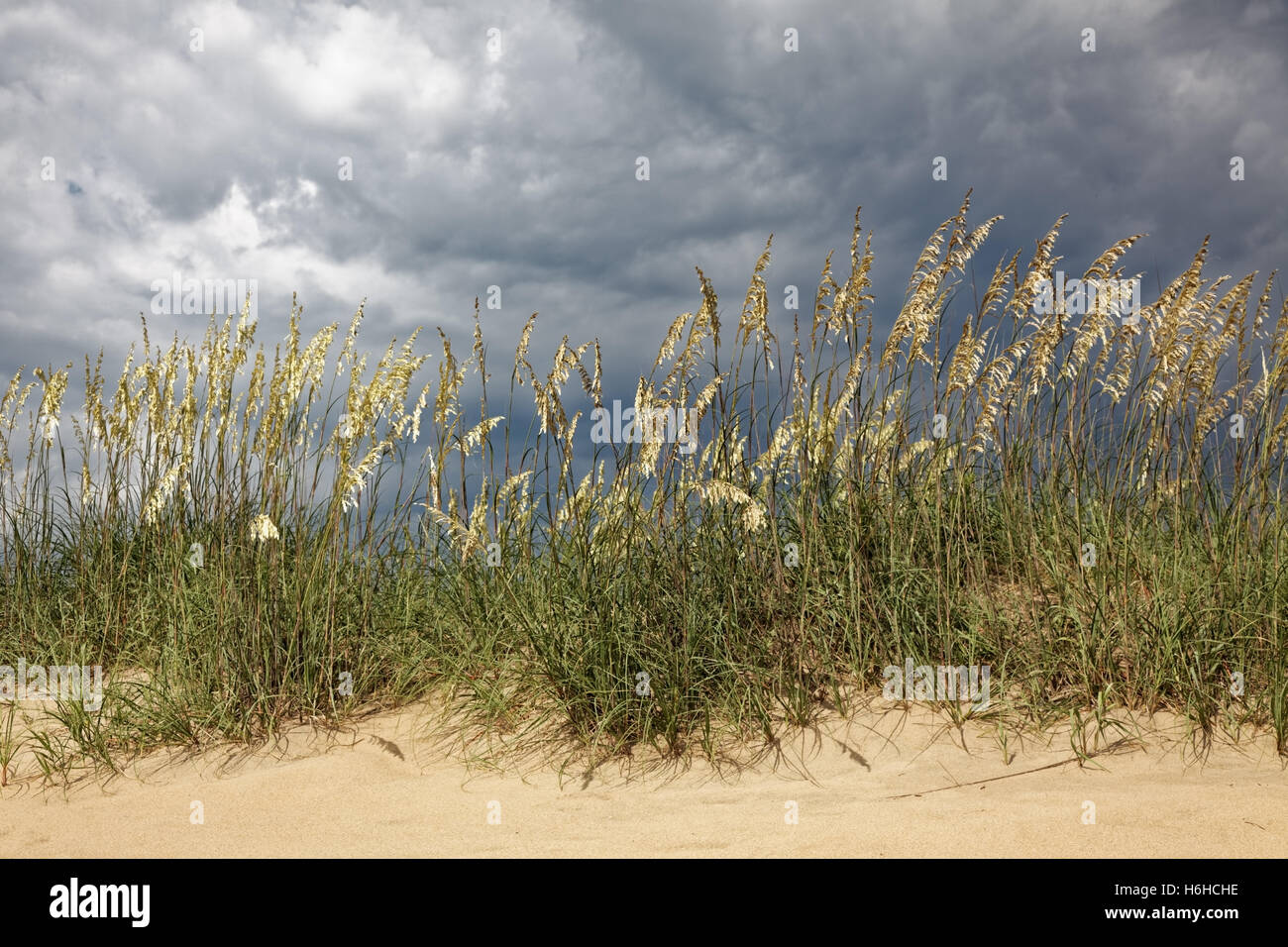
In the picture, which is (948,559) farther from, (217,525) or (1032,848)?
(217,525)

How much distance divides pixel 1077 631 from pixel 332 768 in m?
3.23

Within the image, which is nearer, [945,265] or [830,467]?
[945,265]

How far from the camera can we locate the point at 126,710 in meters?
4.45

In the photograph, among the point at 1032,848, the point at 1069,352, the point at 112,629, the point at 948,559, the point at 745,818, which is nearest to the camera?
the point at 1032,848

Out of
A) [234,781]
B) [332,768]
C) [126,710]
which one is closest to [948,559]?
[332,768]

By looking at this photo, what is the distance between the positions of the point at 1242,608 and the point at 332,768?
3875 millimetres

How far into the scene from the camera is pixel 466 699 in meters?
4.22

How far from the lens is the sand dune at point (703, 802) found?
2.81 m

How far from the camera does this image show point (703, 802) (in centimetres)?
325

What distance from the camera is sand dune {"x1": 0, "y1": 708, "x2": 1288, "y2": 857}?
281 cm

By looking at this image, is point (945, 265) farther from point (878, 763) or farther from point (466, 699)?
point (466, 699)

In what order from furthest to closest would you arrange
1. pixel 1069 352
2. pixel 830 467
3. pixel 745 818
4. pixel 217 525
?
pixel 217 525, pixel 830 467, pixel 1069 352, pixel 745 818

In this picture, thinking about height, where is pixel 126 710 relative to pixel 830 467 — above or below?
below

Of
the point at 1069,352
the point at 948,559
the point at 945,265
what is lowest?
the point at 948,559
